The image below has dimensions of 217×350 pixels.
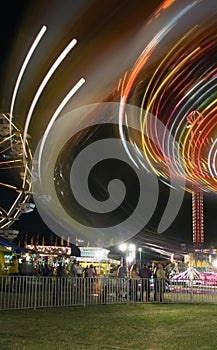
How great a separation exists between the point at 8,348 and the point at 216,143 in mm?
14961

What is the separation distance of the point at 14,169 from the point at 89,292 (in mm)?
5042

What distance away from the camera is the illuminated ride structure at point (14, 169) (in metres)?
12.0

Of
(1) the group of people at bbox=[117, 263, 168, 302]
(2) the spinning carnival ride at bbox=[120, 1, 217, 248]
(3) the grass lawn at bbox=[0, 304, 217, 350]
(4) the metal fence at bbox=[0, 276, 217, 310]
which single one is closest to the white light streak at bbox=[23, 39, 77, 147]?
(4) the metal fence at bbox=[0, 276, 217, 310]

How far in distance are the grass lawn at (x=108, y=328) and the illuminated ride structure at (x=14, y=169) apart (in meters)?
2.82

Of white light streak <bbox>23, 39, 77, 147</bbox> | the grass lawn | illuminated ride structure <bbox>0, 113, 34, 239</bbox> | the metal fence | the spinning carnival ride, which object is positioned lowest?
the grass lawn

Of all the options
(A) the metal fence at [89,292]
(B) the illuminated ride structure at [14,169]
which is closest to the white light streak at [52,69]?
(B) the illuminated ride structure at [14,169]

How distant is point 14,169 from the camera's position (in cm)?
1302

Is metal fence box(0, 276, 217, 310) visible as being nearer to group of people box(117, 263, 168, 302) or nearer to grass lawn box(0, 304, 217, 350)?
group of people box(117, 263, 168, 302)

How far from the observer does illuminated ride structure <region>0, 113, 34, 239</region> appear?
12031mm

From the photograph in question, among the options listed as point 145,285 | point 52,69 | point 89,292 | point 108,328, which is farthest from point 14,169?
point 145,285

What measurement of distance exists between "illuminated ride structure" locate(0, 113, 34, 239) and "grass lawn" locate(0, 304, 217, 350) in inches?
111

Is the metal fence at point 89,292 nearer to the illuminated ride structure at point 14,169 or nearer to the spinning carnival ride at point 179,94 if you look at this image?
the illuminated ride structure at point 14,169

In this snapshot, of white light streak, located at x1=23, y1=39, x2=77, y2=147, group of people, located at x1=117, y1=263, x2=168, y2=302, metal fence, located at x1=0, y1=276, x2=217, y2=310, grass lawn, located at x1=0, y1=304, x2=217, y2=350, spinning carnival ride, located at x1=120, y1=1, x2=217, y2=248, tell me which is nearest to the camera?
grass lawn, located at x1=0, y1=304, x2=217, y2=350

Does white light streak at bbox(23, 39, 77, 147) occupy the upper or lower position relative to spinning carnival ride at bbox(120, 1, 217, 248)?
lower
